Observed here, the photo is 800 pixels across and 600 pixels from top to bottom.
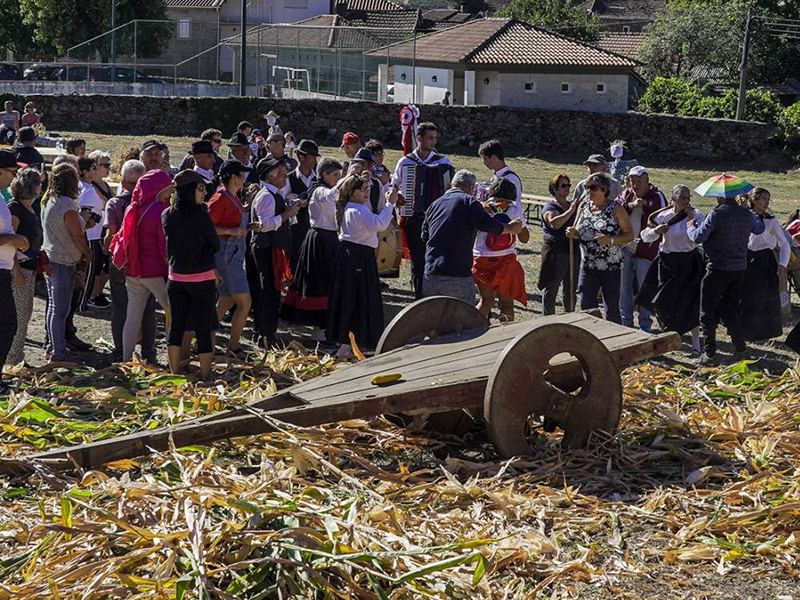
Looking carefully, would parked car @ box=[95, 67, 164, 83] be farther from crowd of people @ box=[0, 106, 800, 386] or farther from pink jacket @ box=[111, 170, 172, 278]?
pink jacket @ box=[111, 170, 172, 278]

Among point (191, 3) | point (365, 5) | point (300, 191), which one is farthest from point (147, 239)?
point (365, 5)

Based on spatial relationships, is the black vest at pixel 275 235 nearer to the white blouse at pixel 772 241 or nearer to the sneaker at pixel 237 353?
the sneaker at pixel 237 353

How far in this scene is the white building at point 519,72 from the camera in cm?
4259

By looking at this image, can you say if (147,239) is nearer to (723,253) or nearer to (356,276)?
(356,276)

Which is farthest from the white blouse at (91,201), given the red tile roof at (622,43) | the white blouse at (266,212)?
the red tile roof at (622,43)

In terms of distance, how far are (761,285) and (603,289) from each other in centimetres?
177

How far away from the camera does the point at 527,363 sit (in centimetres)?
657

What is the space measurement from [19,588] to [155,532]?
65 centimetres

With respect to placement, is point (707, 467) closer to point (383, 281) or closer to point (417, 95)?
point (383, 281)

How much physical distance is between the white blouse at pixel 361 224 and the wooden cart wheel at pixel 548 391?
10.6 ft

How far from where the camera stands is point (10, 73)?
48.4 metres

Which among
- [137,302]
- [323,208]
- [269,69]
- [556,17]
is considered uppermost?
[556,17]

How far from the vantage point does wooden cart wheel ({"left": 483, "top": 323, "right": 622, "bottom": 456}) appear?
21.4 feet

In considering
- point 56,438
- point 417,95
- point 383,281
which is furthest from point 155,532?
point 417,95
